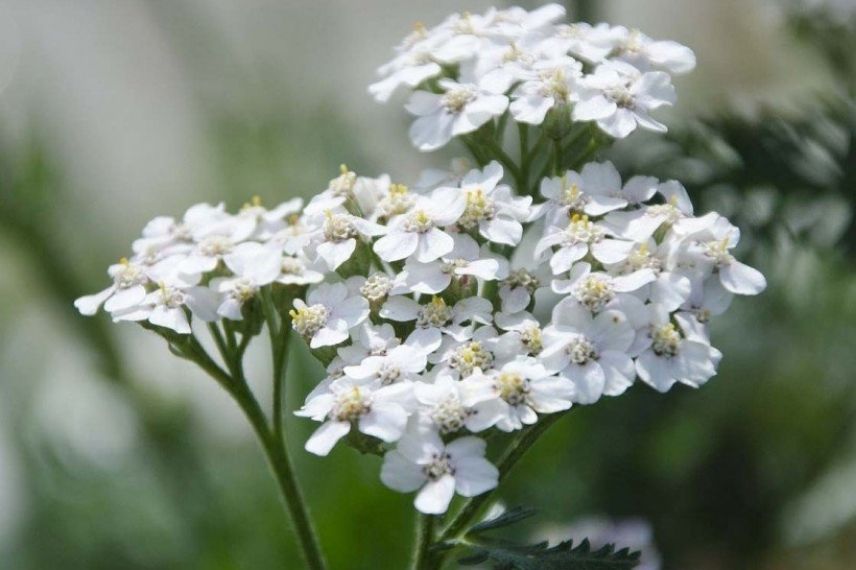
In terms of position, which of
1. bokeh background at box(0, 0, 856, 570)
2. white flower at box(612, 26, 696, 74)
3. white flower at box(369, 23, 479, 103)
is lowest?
bokeh background at box(0, 0, 856, 570)

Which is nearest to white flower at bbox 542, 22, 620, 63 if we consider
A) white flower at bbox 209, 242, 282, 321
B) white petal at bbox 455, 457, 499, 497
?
white flower at bbox 209, 242, 282, 321

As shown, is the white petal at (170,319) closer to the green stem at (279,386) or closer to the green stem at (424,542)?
the green stem at (279,386)

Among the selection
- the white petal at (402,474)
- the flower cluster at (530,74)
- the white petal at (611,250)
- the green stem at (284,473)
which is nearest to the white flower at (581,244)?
the white petal at (611,250)

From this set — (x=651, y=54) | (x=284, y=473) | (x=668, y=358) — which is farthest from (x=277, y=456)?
(x=651, y=54)

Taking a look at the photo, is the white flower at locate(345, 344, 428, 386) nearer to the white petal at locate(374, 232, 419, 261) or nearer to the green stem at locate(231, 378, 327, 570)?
the white petal at locate(374, 232, 419, 261)

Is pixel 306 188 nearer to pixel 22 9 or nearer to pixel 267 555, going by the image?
pixel 267 555

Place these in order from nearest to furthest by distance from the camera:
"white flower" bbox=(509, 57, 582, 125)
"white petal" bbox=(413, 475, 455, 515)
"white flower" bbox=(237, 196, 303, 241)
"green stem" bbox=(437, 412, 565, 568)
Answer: "white petal" bbox=(413, 475, 455, 515) → "green stem" bbox=(437, 412, 565, 568) → "white flower" bbox=(509, 57, 582, 125) → "white flower" bbox=(237, 196, 303, 241)

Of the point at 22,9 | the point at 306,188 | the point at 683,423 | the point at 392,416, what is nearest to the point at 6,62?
the point at 22,9

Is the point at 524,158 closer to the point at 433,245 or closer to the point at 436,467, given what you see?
the point at 433,245
